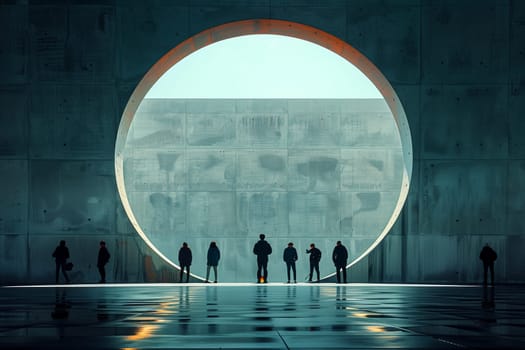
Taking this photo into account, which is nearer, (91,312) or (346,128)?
(91,312)

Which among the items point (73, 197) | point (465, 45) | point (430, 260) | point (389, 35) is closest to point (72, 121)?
point (73, 197)

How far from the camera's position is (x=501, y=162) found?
68.4 feet

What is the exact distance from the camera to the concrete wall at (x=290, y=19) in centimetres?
2042

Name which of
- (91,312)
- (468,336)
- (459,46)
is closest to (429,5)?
(459,46)

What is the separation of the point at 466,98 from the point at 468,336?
16.1m

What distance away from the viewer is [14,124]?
67.9 feet

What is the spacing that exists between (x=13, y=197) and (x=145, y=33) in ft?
17.6

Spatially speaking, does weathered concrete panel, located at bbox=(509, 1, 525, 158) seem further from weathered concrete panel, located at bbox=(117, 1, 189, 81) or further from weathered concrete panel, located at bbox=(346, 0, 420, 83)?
weathered concrete panel, located at bbox=(117, 1, 189, 81)

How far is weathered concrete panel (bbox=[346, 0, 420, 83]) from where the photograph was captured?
20.9 m

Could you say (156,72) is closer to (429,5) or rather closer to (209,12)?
(209,12)

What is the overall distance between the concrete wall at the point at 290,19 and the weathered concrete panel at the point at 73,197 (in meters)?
0.03

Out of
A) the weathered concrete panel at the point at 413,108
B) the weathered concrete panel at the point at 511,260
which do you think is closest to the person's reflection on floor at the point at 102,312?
the weathered concrete panel at the point at 413,108

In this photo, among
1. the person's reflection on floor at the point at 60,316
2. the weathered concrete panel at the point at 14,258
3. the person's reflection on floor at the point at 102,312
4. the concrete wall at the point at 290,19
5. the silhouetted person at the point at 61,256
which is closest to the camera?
the person's reflection on floor at the point at 60,316

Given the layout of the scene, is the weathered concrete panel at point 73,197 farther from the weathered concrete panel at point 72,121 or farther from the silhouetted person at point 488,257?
the silhouetted person at point 488,257
